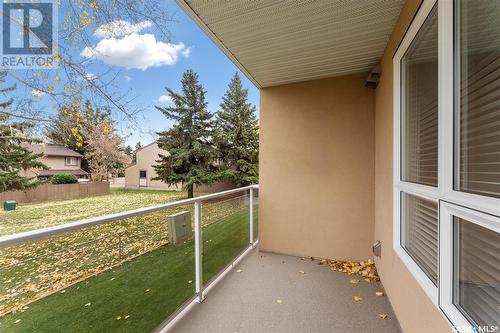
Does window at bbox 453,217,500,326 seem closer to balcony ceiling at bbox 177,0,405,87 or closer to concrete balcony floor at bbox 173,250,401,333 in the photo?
concrete balcony floor at bbox 173,250,401,333

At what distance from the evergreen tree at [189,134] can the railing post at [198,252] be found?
37.5 ft

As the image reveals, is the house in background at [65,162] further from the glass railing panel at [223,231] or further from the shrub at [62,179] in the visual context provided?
the glass railing panel at [223,231]

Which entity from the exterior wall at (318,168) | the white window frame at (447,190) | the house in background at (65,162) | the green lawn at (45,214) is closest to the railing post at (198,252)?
the exterior wall at (318,168)

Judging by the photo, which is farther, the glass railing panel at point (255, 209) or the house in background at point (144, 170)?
the house in background at point (144, 170)

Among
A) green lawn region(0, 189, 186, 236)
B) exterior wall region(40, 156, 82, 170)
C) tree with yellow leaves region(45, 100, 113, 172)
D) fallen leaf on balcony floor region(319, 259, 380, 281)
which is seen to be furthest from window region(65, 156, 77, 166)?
fallen leaf on balcony floor region(319, 259, 380, 281)

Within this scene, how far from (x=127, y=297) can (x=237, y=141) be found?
1259cm

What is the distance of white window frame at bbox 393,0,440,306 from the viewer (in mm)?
1517

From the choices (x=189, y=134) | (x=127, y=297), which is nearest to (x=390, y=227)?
(x=127, y=297)

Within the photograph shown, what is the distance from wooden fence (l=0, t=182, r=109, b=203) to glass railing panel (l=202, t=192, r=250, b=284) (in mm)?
16549

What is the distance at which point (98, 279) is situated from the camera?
1650 millimetres

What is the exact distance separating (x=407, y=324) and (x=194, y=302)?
1890 mm

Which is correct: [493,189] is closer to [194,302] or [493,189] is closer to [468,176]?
[468,176]

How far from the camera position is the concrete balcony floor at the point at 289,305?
86.7 inches

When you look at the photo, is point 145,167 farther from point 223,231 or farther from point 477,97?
point 477,97
